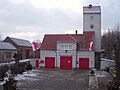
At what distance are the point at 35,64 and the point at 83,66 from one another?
30.1 ft

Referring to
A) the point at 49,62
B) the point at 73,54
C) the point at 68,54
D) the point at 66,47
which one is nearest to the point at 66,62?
the point at 68,54

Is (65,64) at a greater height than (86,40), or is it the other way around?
(86,40)

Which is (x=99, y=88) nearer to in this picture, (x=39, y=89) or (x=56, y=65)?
(x=39, y=89)

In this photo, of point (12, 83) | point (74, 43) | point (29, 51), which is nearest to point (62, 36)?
point (74, 43)

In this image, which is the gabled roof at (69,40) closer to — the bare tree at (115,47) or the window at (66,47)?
the window at (66,47)

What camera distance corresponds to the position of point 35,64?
151 feet

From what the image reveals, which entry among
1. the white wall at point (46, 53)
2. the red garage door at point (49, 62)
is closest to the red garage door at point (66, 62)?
the red garage door at point (49, 62)

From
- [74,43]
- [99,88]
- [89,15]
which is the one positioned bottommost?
[99,88]

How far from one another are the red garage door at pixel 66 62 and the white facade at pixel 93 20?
248 inches

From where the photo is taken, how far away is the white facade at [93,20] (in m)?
47.3

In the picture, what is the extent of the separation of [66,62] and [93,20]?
9884mm

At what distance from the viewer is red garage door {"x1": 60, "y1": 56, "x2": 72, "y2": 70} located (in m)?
44.2

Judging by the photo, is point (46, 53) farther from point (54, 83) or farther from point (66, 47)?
point (54, 83)

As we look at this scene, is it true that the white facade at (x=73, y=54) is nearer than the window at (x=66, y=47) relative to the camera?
Yes
